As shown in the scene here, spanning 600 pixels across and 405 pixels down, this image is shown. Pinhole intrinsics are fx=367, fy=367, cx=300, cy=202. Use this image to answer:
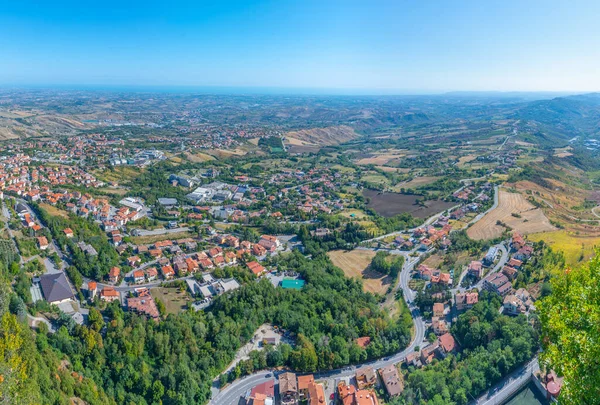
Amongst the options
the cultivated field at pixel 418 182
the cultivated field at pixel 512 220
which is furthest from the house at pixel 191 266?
the cultivated field at pixel 418 182

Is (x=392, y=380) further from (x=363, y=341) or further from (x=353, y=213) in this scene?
(x=353, y=213)

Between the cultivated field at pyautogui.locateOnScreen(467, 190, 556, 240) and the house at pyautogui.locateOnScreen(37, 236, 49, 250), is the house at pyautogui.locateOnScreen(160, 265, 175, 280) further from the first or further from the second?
the cultivated field at pyautogui.locateOnScreen(467, 190, 556, 240)

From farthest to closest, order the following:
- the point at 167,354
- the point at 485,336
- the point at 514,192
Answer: the point at 514,192
the point at 485,336
the point at 167,354

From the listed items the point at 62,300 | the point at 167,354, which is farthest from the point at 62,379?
the point at 62,300

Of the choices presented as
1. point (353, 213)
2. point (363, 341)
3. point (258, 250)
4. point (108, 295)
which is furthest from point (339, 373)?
point (353, 213)

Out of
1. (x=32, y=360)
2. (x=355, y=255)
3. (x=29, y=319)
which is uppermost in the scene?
(x=32, y=360)

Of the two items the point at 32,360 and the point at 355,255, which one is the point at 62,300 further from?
the point at 355,255

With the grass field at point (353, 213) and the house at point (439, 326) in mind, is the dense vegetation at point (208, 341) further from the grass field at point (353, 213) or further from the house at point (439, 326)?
the grass field at point (353, 213)
